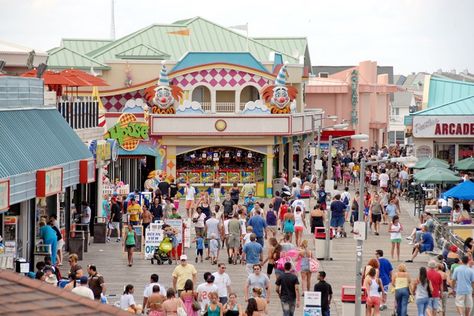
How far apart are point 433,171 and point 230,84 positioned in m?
13.2

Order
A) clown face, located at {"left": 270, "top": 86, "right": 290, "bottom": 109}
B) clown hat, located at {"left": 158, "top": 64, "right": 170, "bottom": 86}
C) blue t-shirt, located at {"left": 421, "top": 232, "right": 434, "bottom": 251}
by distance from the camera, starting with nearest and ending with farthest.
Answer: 1. blue t-shirt, located at {"left": 421, "top": 232, "right": 434, "bottom": 251}
2. clown hat, located at {"left": 158, "top": 64, "right": 170, "bottom": 86}
3. clown face, located at {"left": 270, "top": 86, "right": 290, "bottom": 109}

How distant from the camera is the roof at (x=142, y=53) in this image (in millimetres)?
59125

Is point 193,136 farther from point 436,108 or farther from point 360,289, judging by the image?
point 360,289

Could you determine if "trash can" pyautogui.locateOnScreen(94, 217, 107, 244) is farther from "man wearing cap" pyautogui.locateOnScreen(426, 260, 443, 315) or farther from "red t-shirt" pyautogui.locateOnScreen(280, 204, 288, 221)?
"man wearing cap" pyautogui.locateOnScreen(426, 260, 443, 315)

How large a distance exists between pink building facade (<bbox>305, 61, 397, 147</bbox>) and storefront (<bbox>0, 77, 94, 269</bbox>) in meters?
53.3

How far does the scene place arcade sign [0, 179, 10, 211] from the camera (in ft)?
75.7

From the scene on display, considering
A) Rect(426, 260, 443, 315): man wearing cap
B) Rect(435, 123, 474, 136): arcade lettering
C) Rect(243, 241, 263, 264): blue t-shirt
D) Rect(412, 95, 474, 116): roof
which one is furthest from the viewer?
Rect(412, 95, 474, 116): roof

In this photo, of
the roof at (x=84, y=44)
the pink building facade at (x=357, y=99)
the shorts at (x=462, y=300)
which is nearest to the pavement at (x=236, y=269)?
the shorts at (x=462, y=300)

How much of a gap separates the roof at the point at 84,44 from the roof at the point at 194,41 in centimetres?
392

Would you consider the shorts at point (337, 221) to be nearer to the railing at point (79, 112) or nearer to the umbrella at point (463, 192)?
the umbrella at point (463, 192)

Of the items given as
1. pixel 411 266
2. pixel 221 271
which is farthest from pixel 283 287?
pixel 411 266

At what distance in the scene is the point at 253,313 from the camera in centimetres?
1942

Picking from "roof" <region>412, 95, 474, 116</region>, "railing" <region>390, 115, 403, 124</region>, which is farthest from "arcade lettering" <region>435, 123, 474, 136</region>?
"railing" <region>390, 115, 403, 124</region>

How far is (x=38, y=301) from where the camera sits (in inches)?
347
